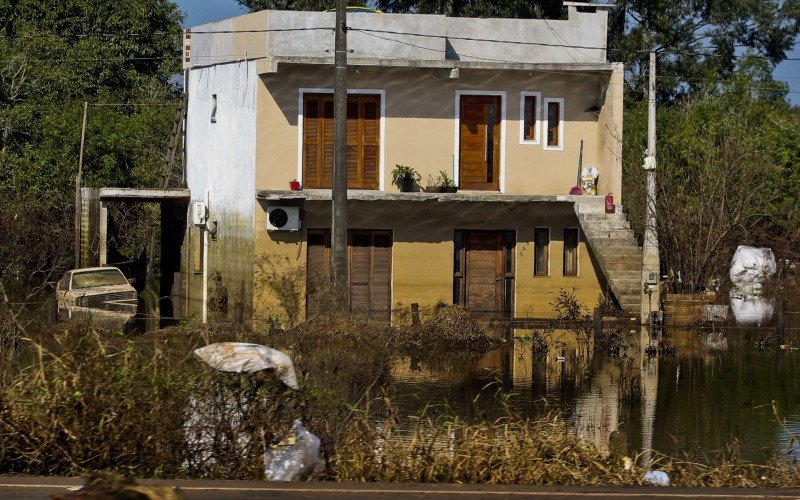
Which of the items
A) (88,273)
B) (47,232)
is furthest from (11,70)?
(88,273)

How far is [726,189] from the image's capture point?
106ft

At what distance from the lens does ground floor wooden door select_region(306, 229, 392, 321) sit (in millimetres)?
29750

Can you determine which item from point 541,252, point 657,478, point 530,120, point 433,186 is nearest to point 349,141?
point 433,186

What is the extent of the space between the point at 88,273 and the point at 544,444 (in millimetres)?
22575

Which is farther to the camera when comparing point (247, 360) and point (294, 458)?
point (247, 360)

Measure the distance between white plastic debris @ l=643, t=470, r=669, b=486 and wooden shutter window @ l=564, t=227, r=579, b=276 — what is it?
20.2 m

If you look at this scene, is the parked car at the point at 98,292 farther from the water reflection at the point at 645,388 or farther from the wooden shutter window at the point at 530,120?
the wooden shutter window at the point at 530,120

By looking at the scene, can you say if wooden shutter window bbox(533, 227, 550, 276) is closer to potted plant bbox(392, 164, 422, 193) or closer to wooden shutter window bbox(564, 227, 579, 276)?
wooden shutter window bbox(564, 227, 579, 276)

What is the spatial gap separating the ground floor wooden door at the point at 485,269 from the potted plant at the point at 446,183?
1653mm

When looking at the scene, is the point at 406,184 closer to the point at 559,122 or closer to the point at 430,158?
the point at 430,158

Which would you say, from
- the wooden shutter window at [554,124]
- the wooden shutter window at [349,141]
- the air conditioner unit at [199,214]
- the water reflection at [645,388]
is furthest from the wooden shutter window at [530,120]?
the air conditioner unit at [199,214]

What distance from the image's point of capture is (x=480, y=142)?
30328 mm

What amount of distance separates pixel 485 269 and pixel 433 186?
9.01ft

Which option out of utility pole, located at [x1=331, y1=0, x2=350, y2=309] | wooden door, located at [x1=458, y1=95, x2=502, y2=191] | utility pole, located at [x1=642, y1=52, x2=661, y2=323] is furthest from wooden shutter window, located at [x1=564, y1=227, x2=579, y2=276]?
utility pole, located at [x1=331, y1=0, x2=350, y2=309]
